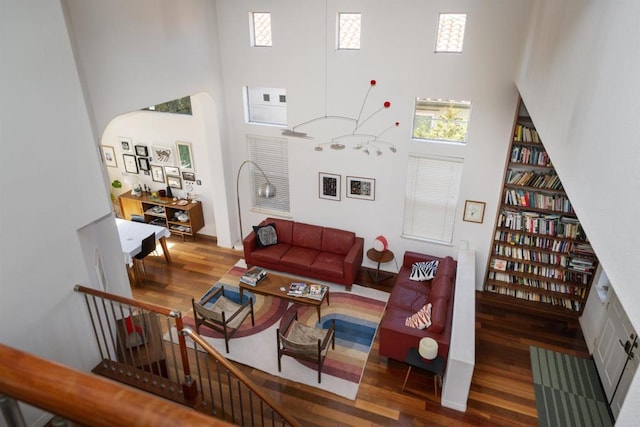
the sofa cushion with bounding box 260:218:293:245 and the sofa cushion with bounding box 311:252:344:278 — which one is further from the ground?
the sofa cushion with bounding box 260:218:293:245

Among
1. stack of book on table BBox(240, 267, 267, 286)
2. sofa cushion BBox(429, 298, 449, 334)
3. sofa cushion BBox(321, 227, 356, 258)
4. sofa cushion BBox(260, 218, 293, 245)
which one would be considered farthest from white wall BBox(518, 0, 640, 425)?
sofa cushion BBox(260, 218, 293, 245)

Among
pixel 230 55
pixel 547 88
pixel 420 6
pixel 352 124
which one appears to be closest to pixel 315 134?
pixel 352 124

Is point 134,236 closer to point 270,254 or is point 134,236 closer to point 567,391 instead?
point 270,254

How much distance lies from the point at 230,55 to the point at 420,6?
317 centimetres

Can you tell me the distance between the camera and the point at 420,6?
20.4 ft

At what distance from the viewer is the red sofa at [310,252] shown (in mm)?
7434

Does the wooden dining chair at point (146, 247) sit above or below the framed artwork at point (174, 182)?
below

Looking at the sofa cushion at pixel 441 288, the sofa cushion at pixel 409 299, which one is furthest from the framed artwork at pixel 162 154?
the sofa cushion at pixel 441 288

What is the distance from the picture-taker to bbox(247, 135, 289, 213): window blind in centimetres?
790

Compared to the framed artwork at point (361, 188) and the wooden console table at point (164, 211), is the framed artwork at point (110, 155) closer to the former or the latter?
the wooden console table at point (164, 211)

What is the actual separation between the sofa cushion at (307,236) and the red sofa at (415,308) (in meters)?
1.57

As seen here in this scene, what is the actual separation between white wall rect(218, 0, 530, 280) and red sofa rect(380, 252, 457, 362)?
625 millimetres

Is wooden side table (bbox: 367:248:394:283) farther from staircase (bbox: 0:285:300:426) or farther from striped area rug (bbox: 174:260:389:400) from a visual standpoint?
staircase (bbox: 0:285:300:426)

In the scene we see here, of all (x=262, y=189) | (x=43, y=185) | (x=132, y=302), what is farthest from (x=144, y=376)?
(x=262, y=189)
